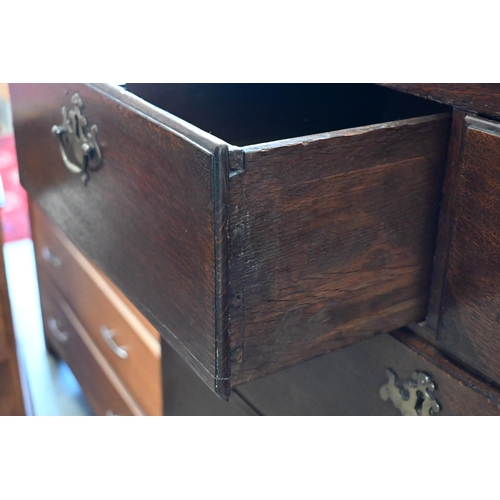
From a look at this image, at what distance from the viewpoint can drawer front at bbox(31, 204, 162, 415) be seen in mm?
946

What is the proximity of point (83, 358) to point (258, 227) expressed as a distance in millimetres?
948

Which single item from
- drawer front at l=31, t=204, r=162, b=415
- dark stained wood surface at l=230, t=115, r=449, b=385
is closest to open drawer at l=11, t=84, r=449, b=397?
dark stained wood surface at l=230, t=115, r=449, b=385

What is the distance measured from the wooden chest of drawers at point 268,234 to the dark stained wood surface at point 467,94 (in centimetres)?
2

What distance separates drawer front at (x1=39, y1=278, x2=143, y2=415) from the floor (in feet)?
0.21

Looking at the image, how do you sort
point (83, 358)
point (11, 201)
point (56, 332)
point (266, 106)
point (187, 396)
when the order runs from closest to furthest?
1. point (266, 106)
2. point (187, 396)
3. point (83, 358)
4. point (56, 332)
5. point (11, 201)

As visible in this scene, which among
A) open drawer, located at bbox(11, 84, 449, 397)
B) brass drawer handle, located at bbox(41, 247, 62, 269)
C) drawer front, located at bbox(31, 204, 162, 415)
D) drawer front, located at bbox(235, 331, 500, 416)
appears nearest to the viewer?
open drawer, located at bbox(11, 84, 449, 397)

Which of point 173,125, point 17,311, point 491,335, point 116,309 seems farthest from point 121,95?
point 17,311

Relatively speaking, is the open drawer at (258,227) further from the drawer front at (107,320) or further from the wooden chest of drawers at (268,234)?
the drawer front at (107,320)

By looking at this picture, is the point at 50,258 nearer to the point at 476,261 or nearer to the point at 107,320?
the point at 107,320

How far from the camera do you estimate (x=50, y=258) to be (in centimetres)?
135

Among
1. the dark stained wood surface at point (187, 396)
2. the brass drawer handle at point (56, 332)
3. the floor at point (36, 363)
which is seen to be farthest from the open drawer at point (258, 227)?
the brass drawer handle at point (56, 332)

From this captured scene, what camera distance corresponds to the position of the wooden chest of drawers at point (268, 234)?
41cm

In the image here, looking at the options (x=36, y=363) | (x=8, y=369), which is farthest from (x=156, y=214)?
(x=36, y=363)

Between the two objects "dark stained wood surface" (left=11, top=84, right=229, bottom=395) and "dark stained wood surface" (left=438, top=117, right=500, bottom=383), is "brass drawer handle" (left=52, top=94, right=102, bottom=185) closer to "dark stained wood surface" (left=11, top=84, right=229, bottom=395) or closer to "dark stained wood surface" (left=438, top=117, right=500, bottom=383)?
"dark stained wood surface" (left=11, top=84, right=229, bottom=395)
